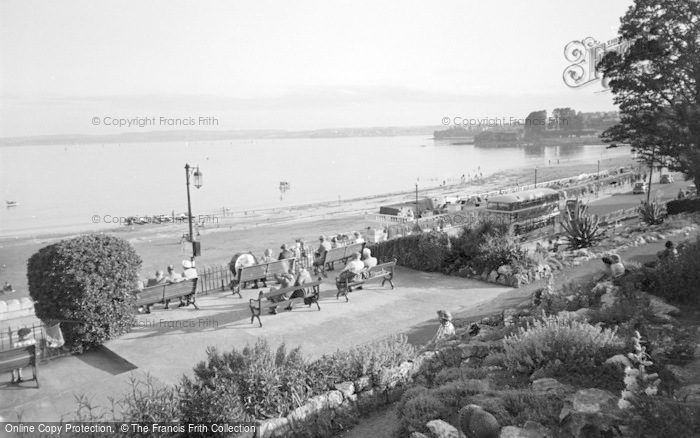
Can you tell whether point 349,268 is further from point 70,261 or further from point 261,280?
point 70,261

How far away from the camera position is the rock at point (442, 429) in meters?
4.32

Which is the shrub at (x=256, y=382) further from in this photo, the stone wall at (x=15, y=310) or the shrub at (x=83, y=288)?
the stone wall at (x=15, y=310)

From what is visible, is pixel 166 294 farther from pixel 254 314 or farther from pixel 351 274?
pixel 351 274

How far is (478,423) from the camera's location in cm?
425

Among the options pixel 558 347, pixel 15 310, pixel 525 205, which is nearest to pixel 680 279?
pixel 558 347

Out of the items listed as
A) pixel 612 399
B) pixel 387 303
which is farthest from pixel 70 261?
pixel 612 399

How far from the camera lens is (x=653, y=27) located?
22016mm

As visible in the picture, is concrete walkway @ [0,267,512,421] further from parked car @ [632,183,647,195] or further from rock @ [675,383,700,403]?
parked car @ [632,183,647,195]

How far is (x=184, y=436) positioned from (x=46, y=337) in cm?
464

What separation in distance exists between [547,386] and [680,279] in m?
4.05

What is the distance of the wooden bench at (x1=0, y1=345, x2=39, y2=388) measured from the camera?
286 inches

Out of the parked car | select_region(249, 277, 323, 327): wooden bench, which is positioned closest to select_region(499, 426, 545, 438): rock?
select_region(249, 277, 323, 327): wooden bench

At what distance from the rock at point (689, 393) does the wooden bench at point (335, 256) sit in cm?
970

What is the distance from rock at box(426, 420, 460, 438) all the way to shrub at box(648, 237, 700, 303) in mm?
5179
